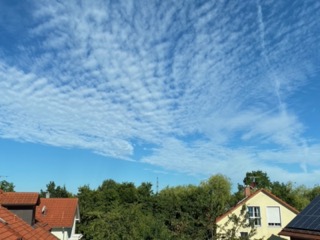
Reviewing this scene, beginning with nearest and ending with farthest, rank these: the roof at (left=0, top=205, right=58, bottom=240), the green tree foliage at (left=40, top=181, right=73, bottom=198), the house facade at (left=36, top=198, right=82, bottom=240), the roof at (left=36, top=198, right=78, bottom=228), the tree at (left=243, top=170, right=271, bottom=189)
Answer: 1. the roof at (left=0, top=205, right=58, bottom=240)
2. the house facade at (left=36, top=198, right=82, bottom=240)
3. the roof at (left=36, top=198, right=78, bottom=228)
4. the green tree foliage at (left=40, top=181, right=73, bottom=198)
5. the tree at (left=243, top=170, right=271, bottom=189)

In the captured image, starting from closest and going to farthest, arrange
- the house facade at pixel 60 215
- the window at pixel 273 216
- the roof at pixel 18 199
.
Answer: the roof at pixel 18 199 < the house facade at pixel 60 215 < the window at pixel 273 216

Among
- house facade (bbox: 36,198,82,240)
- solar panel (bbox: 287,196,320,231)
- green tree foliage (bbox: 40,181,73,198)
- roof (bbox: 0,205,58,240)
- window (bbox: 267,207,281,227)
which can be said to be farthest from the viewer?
green tree foliage (bbox: 40,181,73,198)

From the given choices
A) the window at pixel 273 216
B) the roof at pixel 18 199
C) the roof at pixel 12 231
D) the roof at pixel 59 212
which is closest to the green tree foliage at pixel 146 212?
the roof at pixel 59 212

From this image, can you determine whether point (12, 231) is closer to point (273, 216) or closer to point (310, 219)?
point (310, 219)

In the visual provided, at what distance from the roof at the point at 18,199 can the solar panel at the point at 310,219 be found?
502 inches

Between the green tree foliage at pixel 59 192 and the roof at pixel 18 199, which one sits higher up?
the green tree foliage at pixel 59 192

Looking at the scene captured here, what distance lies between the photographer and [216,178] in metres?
71.6

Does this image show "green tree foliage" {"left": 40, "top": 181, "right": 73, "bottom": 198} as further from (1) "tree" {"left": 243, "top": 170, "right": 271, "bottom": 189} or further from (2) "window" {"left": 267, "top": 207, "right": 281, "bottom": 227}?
(1) "tree" {"left": 243, "top": 170, "right": 271, "bottom": 189}

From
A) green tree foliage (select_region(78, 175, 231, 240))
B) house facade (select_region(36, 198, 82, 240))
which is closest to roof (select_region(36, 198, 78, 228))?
house facade (select_region(36, 198, 82, 240))

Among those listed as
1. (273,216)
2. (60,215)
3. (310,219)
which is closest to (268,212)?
(273,216)

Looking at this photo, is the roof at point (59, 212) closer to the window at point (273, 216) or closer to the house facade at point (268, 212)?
the house facade at point (268, 212)

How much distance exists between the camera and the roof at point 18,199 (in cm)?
1669

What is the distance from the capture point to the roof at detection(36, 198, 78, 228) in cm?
3450

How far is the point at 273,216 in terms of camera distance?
3731 cm
